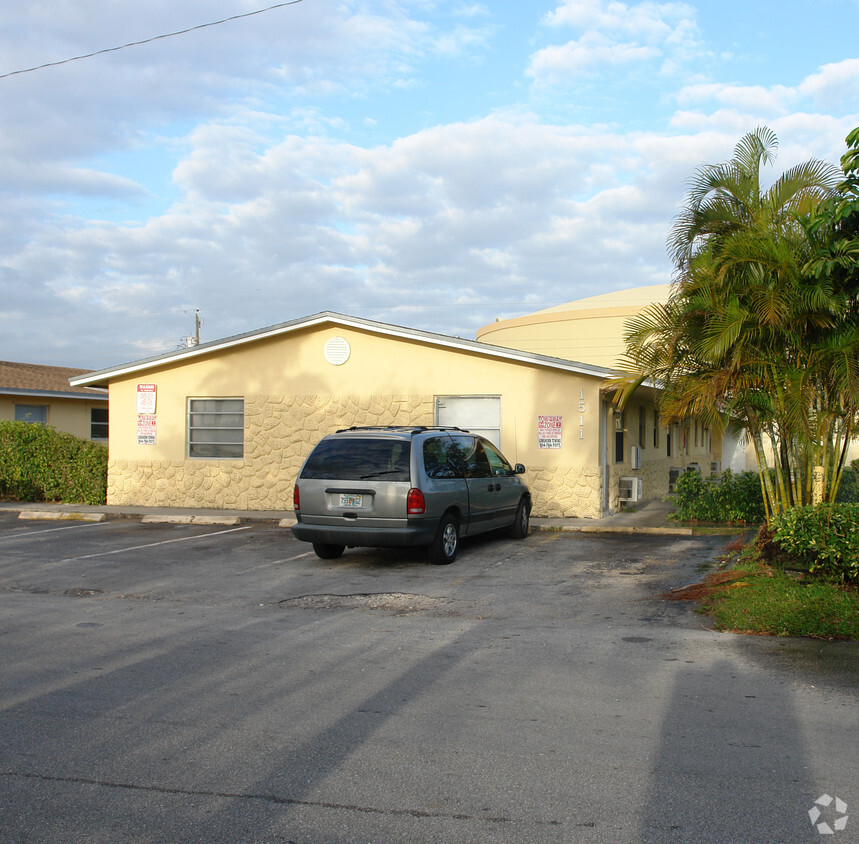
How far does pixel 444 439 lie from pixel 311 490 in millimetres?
2081

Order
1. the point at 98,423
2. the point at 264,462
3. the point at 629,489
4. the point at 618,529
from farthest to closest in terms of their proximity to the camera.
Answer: the point at 98,423, the point at 264,462, the point at 629,489, the point at 618,529

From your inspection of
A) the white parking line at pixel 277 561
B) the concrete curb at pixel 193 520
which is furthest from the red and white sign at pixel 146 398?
the white parking line at pixel 277 561

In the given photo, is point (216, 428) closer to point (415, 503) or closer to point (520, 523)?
point (520, 523)

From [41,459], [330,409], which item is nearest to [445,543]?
[330,409]

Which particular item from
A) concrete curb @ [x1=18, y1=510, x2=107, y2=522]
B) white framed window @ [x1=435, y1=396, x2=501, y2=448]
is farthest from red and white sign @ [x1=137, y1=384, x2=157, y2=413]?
white framed window @ [x1=435, y1=396, x2=501, y2=448]

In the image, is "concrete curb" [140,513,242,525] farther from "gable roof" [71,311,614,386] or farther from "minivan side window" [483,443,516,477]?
"minivan side window" [483,443,516,477]

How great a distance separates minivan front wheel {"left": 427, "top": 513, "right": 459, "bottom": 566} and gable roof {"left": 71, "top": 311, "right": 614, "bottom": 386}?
18.1 ft

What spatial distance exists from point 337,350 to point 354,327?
25.4 inches

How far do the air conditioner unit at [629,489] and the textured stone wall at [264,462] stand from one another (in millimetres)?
2309

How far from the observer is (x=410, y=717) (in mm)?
5434

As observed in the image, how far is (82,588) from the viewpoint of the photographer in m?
10.3

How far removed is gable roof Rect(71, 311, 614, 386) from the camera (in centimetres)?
1680

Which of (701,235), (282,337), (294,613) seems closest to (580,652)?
(294,613)

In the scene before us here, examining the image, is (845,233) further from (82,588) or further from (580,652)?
(82,588)
